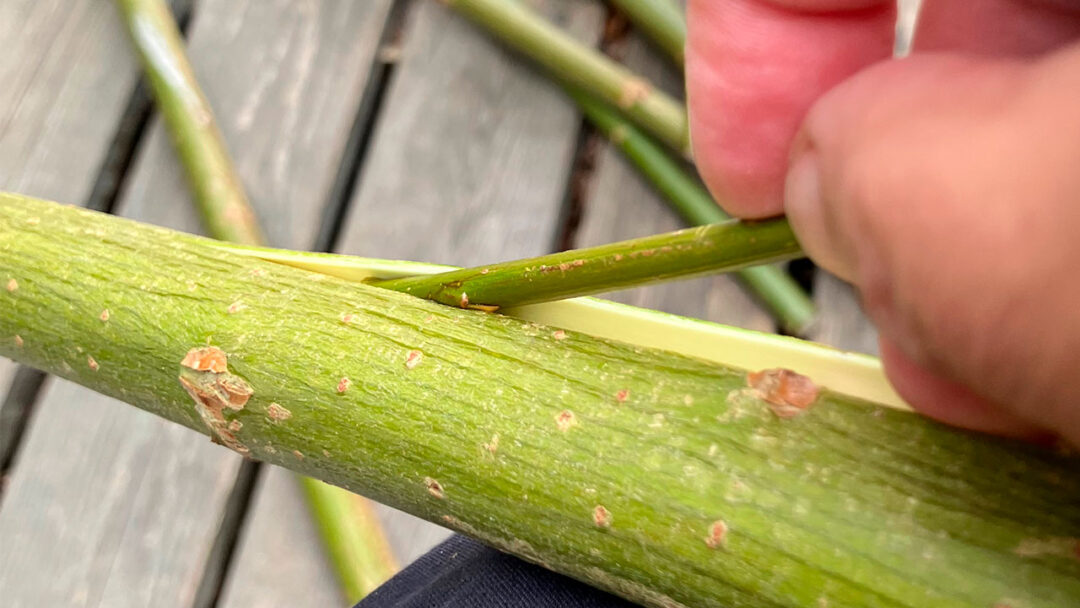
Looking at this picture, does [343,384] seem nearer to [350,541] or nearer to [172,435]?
[350,541]

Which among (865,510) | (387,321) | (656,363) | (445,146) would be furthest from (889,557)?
(445,146)

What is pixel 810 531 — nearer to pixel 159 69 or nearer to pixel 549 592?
pixel 549 592

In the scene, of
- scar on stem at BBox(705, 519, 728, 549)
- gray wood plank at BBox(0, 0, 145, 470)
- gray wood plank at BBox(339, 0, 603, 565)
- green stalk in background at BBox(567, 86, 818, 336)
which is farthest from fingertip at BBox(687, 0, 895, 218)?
gray wood plank at BBox(0, 0, 145, 470)

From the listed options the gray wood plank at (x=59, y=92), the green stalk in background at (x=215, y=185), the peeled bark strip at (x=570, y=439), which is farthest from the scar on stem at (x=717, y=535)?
the gray wood plank at (x=59, y=92)

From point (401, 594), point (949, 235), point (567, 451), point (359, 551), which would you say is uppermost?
point (949, 235)

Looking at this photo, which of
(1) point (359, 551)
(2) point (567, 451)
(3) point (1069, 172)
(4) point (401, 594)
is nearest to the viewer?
(3) point (1069, 172)

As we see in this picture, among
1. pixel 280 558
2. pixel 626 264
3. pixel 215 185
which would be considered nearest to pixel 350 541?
pixel 280 558

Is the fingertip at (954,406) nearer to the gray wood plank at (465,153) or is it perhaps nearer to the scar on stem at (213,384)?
the scar on stem at (213,384)
